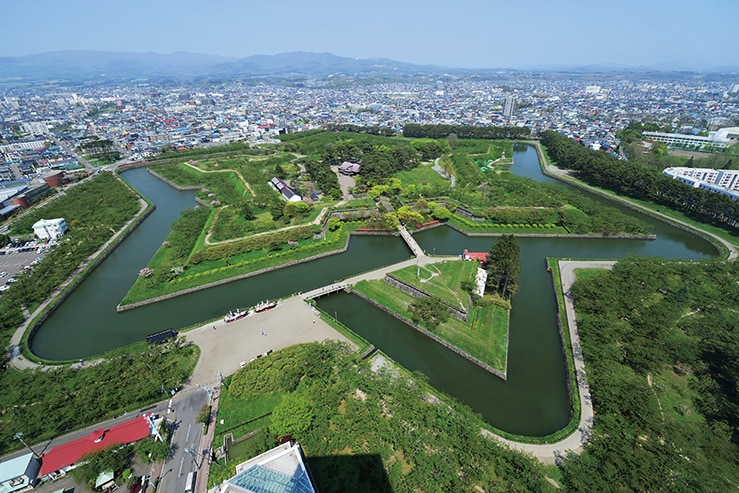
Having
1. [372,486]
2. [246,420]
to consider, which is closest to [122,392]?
[246,420]

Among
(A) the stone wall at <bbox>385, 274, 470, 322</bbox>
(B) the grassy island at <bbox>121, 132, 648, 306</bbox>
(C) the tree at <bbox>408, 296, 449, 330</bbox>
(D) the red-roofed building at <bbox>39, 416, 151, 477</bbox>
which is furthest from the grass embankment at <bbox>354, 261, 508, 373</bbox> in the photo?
(D) the red-roofed building at <bbox>39, 416, 151, 477</bbox>

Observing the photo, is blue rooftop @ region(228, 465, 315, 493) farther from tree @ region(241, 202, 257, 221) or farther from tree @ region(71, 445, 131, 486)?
tree @ region(241, 202, 257, 221)

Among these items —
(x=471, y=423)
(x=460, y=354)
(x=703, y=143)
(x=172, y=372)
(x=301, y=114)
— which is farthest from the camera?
(x=301, y=114)

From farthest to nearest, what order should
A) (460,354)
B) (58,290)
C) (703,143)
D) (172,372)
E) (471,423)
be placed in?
(703,143) < (58,290) < (460,354) < (172,372) < (471,423)

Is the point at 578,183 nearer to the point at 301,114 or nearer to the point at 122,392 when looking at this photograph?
the point at 122,392

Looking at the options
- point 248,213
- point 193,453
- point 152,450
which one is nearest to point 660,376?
point 193,453

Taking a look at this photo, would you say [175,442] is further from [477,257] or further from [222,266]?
[477,257]
